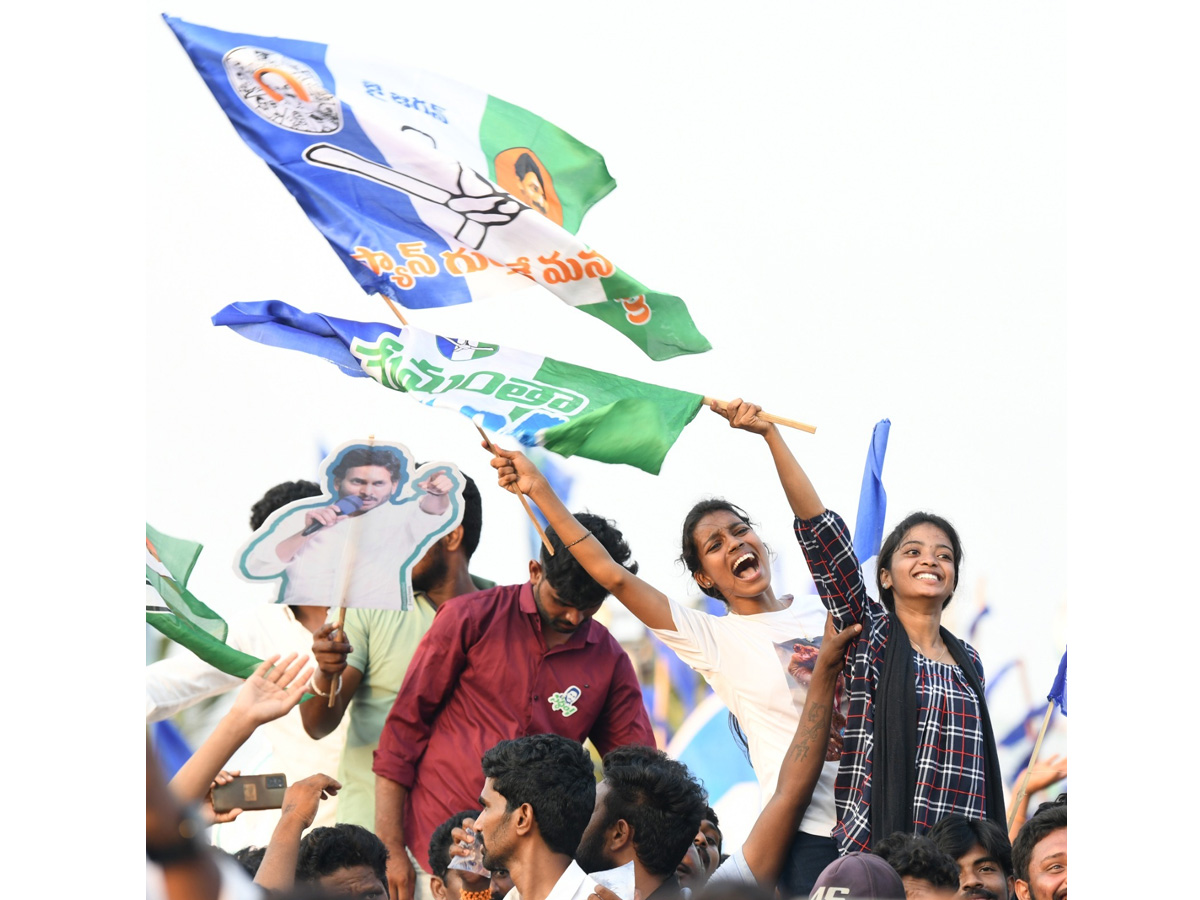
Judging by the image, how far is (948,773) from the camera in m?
3.93

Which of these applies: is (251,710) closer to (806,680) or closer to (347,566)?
(347,566)

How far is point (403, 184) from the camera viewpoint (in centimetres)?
435

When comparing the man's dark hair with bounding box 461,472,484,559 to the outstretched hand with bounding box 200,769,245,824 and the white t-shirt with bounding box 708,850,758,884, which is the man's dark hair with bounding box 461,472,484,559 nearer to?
the outstretched hand with bounding box 200,769,245,824

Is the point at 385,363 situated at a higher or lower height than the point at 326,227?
lower

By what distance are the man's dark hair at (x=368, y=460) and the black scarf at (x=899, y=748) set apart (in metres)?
1.50

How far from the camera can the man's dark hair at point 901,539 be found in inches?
165

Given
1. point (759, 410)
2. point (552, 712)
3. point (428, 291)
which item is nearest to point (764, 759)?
point (552, 712)

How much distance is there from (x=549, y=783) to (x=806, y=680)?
1067 millimetres

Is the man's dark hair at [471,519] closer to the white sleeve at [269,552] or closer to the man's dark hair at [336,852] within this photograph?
the white sleeve at [269,552]

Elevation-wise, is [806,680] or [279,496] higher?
[279,496]

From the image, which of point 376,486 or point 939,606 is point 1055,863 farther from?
point 376,486

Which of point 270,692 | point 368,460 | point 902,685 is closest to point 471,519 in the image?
point 368,460

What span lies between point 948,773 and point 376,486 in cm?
179

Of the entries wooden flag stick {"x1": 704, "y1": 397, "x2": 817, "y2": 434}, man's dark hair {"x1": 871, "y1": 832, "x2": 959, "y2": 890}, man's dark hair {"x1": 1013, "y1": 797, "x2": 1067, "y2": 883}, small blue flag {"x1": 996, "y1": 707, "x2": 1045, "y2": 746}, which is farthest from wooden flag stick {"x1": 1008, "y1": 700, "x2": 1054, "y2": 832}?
wooden flag stick {"x1": 704, "y1": 397, "x2": 817, "y2": 434}
